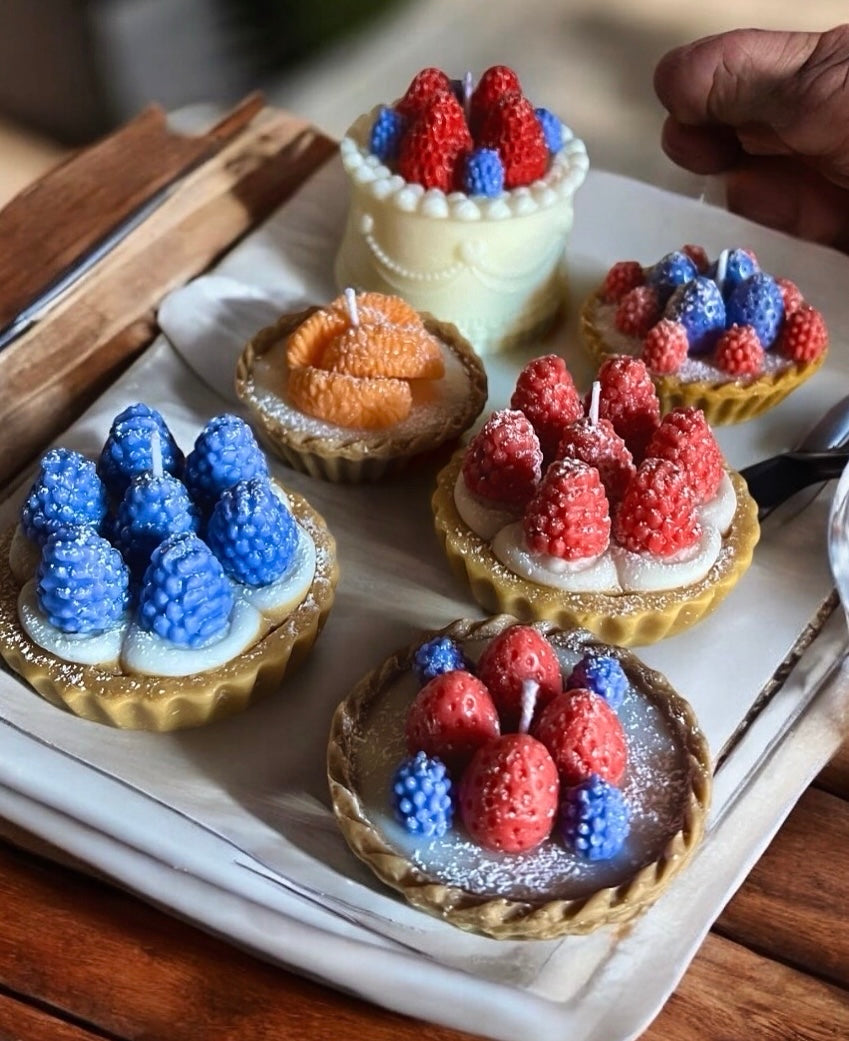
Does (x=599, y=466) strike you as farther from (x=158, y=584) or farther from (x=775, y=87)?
(x=775, y=87)

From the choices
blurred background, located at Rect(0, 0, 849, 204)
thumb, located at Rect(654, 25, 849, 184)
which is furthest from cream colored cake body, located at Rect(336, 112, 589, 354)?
blurred background, located at Rect(0, 0, 849, 204)

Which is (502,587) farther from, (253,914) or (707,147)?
(707,147)

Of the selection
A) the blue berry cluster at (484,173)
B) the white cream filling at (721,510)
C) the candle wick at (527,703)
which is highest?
the blue berry cluster at (484,173)

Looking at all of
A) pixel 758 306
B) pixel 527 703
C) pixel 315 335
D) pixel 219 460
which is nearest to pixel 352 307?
pixel 315 335

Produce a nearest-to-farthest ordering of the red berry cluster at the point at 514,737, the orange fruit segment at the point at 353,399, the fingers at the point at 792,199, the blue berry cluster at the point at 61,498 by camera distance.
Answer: the red berry cluster at the point at 514,737 → the blue berry cluster at the point at 61,498 → the orange fruit segment at the point at 353,399 → the fingers at the point at 792,199

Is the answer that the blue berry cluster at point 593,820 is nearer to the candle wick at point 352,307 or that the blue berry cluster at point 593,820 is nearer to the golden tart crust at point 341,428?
the golden tart crust at point 341,428

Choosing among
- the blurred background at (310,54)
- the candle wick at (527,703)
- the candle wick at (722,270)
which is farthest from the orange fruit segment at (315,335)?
the blurred background at (310,54)

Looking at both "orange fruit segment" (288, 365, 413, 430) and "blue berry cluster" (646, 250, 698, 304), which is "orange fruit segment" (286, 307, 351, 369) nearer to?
"orange fruit segment" (288, 365, 413, 430)
